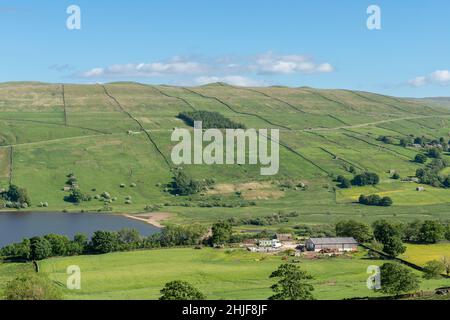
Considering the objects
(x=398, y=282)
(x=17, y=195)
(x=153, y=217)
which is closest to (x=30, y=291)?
(x=398, y=282)

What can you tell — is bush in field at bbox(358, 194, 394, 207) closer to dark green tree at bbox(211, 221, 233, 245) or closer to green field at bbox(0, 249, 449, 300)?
dark green tree at bbox(211, 221, 233, 245)

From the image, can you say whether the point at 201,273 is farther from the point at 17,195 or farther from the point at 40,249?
the point at 17,195

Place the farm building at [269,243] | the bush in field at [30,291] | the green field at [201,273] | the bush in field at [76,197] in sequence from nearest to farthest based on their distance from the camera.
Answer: the bush in field at [30,291] → the green field at [201,273] → the farm building at [269,243] → the bush in field at [76,197]

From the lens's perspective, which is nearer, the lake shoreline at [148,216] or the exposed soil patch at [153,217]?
the exposed soil patch at [153,217]

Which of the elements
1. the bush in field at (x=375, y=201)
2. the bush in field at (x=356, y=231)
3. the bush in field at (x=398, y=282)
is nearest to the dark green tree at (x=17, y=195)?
the bush in field at (x=356, y=231)

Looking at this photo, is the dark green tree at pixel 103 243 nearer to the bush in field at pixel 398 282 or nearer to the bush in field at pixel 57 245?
the bush in field at pixel 57 245
